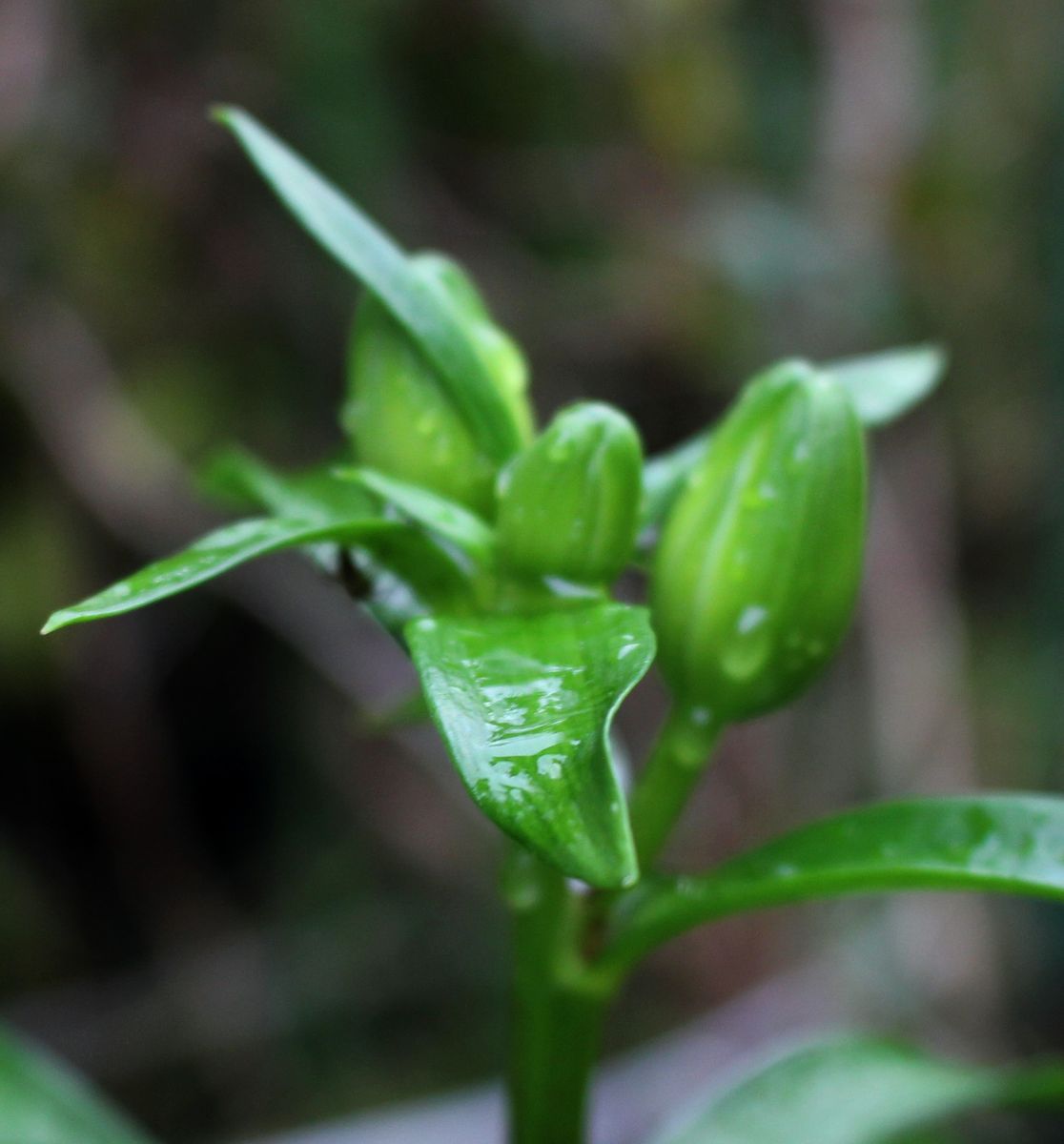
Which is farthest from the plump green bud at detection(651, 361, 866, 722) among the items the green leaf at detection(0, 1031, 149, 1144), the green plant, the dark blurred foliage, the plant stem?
the dark blurred foliage

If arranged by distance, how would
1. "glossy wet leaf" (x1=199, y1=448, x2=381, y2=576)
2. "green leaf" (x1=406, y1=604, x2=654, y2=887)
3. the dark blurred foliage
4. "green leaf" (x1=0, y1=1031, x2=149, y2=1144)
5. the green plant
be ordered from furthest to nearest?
1. the dark blurred foliage
2. "green leaf" (x1=0, y1=1031, x2=149, y2=1144)
3. "glossy wet leaf" (x1=199, y1=448, x2=381, y2=576)
4. the green plant
5. "green leaf" (x1=406, y1=604, x2=654, y2=887)

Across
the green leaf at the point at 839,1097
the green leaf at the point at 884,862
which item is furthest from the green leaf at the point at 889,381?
the green leaf at the point at 839,1097

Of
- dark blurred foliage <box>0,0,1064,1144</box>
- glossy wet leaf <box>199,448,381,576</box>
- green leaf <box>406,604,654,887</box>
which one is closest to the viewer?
green leaf <box>406,604,654,887</box>

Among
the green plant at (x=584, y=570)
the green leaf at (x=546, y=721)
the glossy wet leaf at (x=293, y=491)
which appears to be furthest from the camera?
the glossy wet leaf at (x=293, y=491)

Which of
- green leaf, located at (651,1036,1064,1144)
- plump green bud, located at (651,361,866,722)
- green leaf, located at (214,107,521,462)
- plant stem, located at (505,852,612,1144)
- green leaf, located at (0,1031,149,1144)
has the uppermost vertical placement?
green leaf, located at (214,107,521,462)

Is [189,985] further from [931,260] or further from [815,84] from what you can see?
[815,84]

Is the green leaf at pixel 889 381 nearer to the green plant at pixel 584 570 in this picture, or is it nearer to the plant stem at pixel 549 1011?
the green plant at pixel 584 570

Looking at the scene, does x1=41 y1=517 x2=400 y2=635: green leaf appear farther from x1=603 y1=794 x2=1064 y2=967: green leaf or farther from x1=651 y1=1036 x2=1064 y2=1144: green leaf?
x1=651 y1=1036 x2=1064 y2=1144: green leaf
